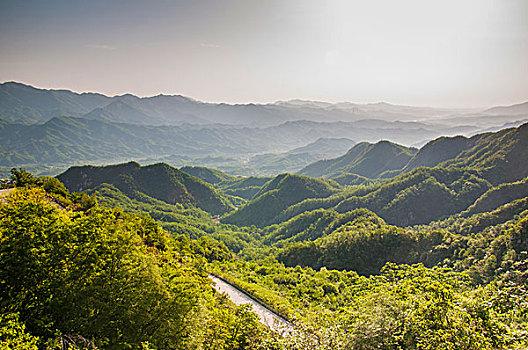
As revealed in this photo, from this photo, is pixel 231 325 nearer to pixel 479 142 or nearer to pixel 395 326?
pixel 395 326

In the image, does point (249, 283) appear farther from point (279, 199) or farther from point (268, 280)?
point (279, 199)

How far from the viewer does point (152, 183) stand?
158500 millimetres

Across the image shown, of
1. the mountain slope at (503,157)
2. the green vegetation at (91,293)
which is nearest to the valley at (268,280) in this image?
the green vegetation at (91,293)

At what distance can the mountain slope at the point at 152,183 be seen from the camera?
142 meters

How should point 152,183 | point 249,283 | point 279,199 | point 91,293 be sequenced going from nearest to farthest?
point 91,293, point 249,283, point 279,199, point 152,183

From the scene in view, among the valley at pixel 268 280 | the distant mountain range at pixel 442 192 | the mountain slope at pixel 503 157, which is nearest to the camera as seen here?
the valley at pixel 268 280

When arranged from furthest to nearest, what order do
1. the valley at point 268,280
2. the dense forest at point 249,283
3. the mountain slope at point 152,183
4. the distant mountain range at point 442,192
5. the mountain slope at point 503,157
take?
the mountain slope at point 152,183
the mountain slope at point 503,157
the distant mountain range at point 442,192
the valley at point 268,280
the dense forest at point 249,283

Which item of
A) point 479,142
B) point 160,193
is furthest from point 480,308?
point 479,142

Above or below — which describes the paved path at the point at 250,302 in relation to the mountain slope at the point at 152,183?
above

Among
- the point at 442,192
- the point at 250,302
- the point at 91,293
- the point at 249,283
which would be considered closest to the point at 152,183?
the point at 249,283

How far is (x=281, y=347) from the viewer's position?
13.1m

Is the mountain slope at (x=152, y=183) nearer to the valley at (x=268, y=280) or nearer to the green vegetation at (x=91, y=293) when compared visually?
the valley at (x=268, y=280)

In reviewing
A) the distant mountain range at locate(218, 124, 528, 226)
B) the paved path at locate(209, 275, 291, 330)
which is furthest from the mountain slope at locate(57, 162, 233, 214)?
the paved path at locate(209, 275, 291, 330)

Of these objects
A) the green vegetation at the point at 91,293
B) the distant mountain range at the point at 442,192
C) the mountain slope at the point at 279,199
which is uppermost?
the green vegetation at the point at 91,293
